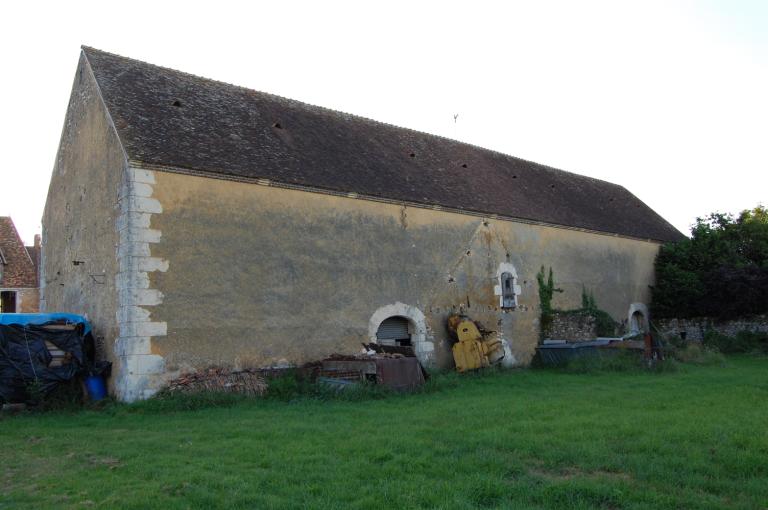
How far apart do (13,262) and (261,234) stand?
754 inches

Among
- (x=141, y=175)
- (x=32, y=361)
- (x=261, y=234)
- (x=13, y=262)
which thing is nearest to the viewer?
(x=32, y=361)

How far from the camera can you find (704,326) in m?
20.7

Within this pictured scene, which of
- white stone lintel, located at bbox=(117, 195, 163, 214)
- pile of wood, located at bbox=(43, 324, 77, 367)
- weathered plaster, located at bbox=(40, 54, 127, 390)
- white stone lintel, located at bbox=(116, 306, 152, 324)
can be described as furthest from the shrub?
pile of wood, located at bbox=(43, 324, 77, 367)

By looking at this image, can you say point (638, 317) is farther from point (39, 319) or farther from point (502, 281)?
point (39, 319)

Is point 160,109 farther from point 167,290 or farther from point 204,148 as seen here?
point 167,290

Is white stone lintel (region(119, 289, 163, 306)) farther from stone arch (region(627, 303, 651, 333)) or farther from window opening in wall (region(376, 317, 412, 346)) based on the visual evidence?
stone arch (region(627, 303, 651, 333))

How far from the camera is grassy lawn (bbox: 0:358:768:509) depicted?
493 cm

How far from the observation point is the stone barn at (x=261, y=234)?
36.1 feet

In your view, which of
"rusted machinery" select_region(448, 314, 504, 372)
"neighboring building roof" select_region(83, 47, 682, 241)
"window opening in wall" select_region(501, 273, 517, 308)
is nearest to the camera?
"neighboring building roof" select_region(83, 47, 682, 241)

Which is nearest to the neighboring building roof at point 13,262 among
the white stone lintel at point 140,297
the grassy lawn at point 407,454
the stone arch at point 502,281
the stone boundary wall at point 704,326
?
the white stone lintel at point 140,297

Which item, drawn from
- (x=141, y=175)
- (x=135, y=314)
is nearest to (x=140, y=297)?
(x=135, y=314)

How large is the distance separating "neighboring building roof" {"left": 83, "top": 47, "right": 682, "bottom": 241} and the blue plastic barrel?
4038mm

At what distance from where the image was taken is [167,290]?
10891 mm

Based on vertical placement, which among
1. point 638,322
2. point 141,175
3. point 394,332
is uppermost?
point 141,175
